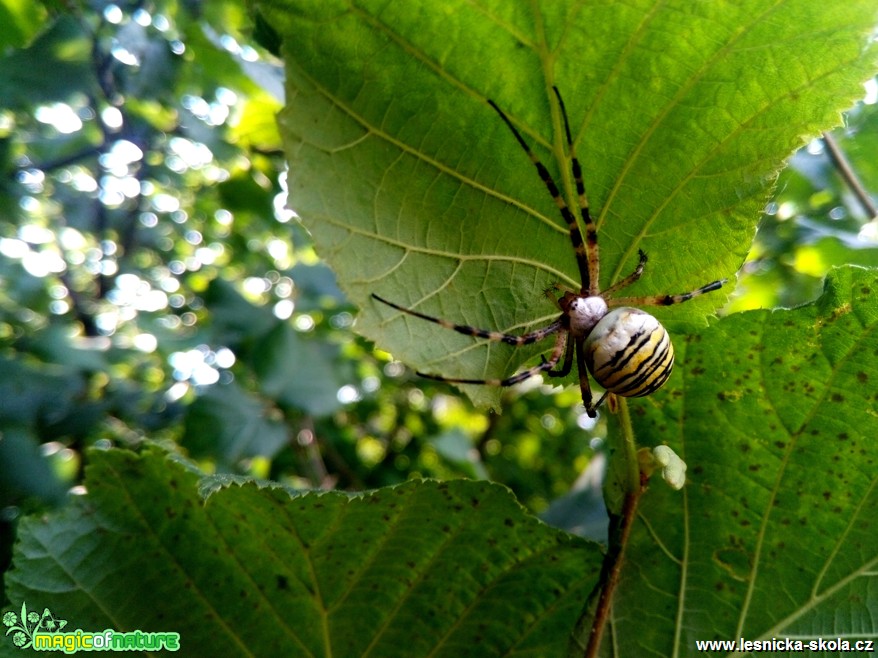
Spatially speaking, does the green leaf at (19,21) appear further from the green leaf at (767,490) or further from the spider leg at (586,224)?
the green leaf at (767,490)

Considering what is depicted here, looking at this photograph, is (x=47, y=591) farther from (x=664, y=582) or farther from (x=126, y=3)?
A: (x=126, y=3)

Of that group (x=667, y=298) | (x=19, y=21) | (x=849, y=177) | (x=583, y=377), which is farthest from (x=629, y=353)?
(x=19, y=21)

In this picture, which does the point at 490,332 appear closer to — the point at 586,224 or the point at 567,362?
the point at 586,224

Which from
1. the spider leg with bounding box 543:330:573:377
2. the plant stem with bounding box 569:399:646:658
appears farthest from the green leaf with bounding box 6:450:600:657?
the spider leg with bounding box 543:330:573:377

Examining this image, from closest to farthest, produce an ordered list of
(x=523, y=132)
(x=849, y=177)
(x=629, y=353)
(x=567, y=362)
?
1. (x=523, y=132)
2. (x=629, y=353)
3. (x=567, y=362)
4. (x=849, y=177)

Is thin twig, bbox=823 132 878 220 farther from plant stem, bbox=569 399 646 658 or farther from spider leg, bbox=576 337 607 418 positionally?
plant stem, bbox=569 399 646 658

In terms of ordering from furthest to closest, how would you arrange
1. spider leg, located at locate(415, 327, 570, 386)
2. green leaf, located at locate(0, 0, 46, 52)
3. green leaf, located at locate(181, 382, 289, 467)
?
green leaf, located at locate(181, 382, 289, 467) < green leaf, located at locate(0, 0, 46, 52) < spider leg, located at locate(415, 327, 570, 386)

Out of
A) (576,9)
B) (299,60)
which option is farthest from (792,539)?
(299,60)

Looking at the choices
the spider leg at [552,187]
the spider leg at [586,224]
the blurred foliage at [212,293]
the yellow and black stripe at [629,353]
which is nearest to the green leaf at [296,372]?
the blurred foliage at [212,293]
